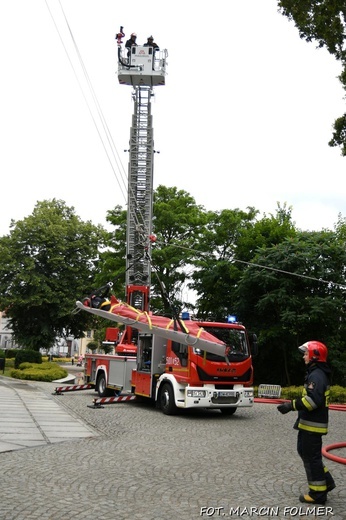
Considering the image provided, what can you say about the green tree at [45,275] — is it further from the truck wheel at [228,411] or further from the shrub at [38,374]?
the truck wheel at [228,411]

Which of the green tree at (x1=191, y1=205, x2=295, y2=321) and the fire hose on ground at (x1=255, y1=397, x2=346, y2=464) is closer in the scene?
the fire hose on ground at (x1=255, y1=397, x2=346, y2=464)

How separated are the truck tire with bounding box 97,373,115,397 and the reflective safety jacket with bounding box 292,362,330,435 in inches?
545

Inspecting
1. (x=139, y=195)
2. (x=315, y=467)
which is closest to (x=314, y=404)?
(x=315, y=467)

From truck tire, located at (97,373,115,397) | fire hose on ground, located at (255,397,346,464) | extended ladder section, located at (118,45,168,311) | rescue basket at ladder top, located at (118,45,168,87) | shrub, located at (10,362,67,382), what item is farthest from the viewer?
shrub, located at (10,362,67,382)

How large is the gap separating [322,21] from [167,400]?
10102 mm

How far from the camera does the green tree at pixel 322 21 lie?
39.6ft

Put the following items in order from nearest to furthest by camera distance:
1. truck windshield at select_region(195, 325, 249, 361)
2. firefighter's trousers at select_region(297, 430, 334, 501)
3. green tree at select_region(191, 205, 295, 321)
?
firefighter's trousers at select_region(297, 430, 334, 501), truck windshield at select_region(195, 325, 249, 361), green tree at select_region(191, 205, 295, 321)

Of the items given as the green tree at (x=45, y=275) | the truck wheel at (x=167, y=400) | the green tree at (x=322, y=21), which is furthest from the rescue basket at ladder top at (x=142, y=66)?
the green tree at (x=45, y=275)

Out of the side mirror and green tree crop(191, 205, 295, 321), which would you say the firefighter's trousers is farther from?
green tree crop(191, 205, 295, 321)

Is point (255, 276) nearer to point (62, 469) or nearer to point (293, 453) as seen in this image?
point (293, 453)

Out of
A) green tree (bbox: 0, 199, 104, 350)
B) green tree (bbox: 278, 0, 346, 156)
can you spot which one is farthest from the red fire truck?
green tree (bbox: 0, 199, 104, 350)

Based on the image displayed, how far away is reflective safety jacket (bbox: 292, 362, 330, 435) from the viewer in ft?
19.6

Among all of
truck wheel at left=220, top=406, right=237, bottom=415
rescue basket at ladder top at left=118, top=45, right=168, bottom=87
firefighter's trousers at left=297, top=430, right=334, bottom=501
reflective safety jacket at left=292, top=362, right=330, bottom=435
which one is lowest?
truck wheel at left=220, top=406, right=237, bottom=415

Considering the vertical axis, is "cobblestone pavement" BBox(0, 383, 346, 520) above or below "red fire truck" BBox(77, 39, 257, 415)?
below
